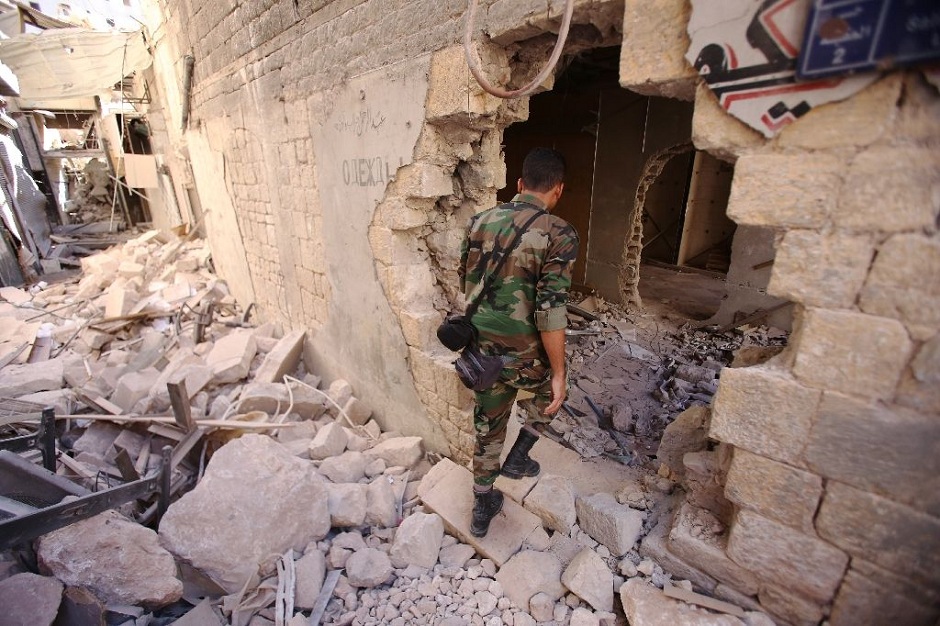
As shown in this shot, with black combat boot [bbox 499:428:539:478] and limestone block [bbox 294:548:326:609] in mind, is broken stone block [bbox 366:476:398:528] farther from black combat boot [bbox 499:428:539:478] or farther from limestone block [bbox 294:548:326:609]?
black combat boot [bbox 499:428:539:478]

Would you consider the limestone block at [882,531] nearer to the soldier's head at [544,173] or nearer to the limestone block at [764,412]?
the limestone block at [764,412]

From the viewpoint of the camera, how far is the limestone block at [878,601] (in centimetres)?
148

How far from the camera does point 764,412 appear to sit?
5.49 ft

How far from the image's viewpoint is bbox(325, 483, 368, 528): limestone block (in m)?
2.76

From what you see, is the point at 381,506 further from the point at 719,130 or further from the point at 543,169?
the point at 719,130

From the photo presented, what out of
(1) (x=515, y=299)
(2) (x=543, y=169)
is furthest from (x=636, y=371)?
(2) (x=543, y=169)

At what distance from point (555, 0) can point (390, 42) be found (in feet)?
4.34

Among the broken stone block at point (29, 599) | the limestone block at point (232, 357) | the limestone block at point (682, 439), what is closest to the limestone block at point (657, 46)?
the limestone block at point (682, 439)

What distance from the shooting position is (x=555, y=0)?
1.88 m

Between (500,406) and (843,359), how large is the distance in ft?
5.18

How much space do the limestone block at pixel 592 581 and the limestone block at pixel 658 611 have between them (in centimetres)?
8

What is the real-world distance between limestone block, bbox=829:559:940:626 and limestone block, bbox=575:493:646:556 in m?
0.85

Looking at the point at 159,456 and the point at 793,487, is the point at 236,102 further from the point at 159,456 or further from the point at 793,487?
the point at 793,487

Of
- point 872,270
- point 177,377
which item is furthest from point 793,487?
point 177,377
